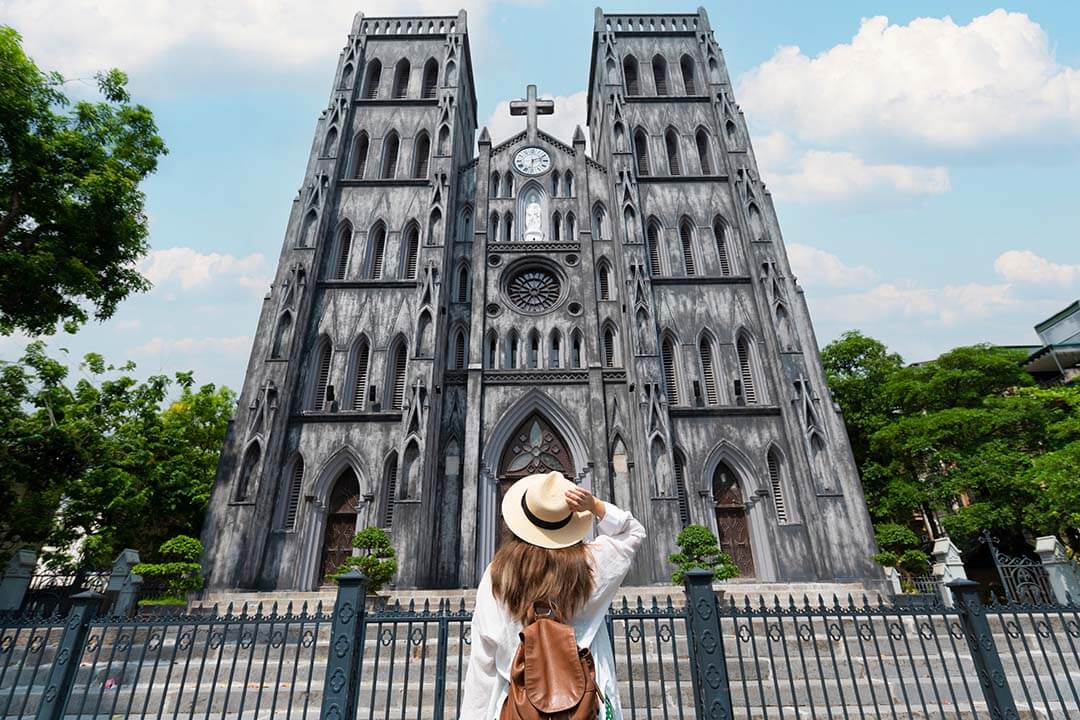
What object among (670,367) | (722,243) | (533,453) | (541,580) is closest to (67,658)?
(541,580)

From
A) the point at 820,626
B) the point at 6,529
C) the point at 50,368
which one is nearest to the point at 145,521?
the point at 6,529

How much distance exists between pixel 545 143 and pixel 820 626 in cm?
1943

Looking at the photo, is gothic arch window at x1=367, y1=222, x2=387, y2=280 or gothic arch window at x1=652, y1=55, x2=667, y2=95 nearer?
gothic arch window at x1=367, y1=222, x2=387, y2=280

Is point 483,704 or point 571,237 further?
point 571,237

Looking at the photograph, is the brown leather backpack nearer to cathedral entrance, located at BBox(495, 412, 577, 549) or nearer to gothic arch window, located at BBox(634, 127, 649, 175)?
cathedral entrance, located at BBox(495, 412, 577, 549)

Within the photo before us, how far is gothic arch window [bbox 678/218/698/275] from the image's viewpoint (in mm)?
19031

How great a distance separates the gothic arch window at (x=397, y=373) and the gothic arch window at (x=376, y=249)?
9.51 feet

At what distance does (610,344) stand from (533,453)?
4475mm

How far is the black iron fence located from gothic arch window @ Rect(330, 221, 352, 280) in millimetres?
12502

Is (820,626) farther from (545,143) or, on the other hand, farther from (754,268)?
(545,143)

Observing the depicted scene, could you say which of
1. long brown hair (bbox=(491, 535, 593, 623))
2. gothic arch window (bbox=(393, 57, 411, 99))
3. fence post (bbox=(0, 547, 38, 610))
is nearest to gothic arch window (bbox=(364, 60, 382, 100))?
gothic arch window (bbox=(393, 57, 411, 99))

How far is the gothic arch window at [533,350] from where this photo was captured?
17750mm

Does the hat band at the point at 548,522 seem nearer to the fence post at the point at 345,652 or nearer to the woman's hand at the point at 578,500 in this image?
the woman's hand at the point at 578,500

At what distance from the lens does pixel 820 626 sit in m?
8.10
